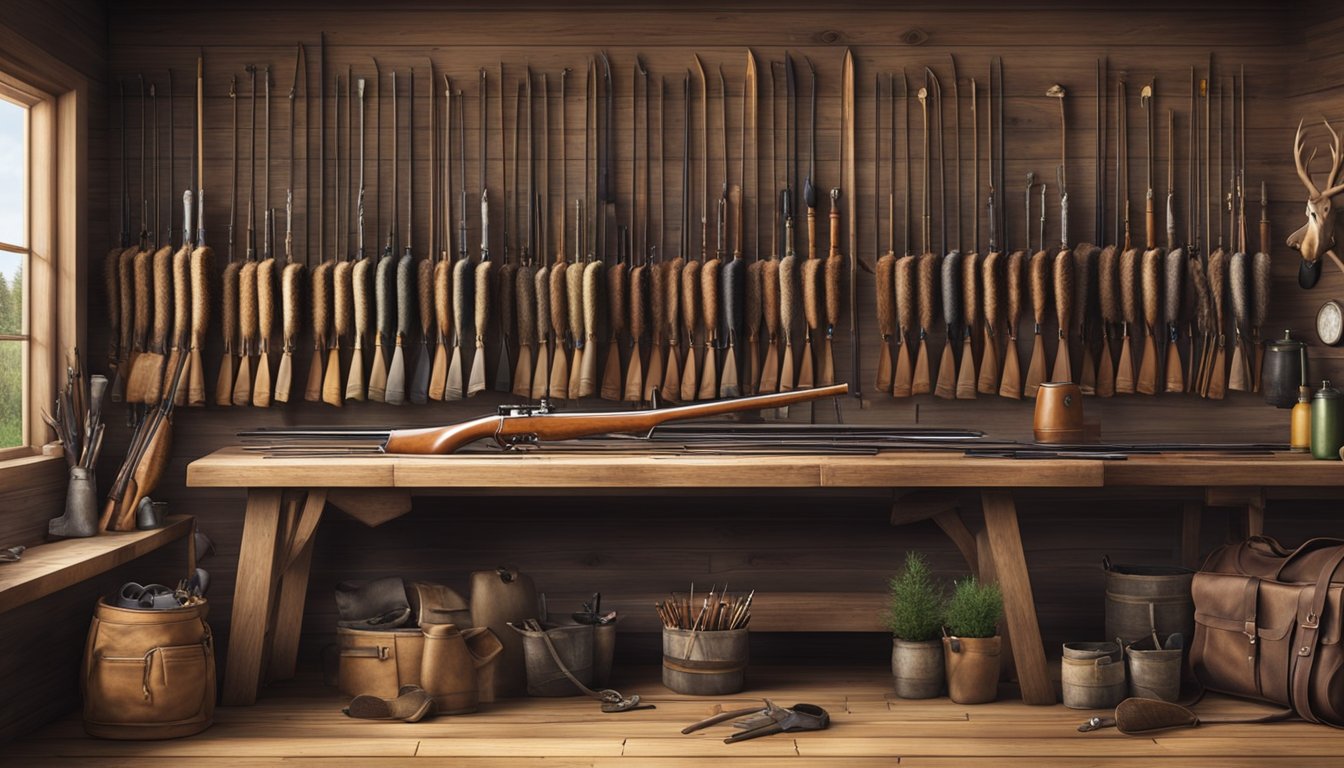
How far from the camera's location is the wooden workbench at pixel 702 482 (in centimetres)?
372

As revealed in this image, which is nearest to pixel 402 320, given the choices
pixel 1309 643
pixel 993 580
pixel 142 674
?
pixel 142 674

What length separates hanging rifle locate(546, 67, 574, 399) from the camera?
4449 millimetres

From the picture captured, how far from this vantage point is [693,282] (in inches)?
176

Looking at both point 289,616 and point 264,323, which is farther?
point 264,323

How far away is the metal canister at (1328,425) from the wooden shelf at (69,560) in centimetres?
409

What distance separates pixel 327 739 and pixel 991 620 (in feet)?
7.07

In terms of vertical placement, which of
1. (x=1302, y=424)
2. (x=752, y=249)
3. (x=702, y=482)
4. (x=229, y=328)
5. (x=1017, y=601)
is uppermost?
(x=752, y=249)

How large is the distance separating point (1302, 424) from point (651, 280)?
8.02 feet

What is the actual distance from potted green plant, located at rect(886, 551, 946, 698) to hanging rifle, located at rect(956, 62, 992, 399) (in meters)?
0.90

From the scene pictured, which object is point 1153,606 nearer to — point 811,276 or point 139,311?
point 811,276

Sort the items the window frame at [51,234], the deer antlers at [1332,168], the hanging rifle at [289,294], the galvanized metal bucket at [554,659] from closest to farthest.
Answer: the galvanized metal bucket at [554,659] → the window frame at [51,234] → the deer antlers at [1332,168] → the hanging rifle at [289,294]

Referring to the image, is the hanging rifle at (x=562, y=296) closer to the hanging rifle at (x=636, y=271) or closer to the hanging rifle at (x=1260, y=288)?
the hanging rifle at (x=636, y=271)

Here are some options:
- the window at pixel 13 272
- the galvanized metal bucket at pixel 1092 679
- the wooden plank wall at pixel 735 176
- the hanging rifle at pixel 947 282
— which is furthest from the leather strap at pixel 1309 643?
the window at pixel 13 272

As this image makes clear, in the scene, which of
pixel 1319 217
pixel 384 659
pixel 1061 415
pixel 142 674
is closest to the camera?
pixel 142 674
